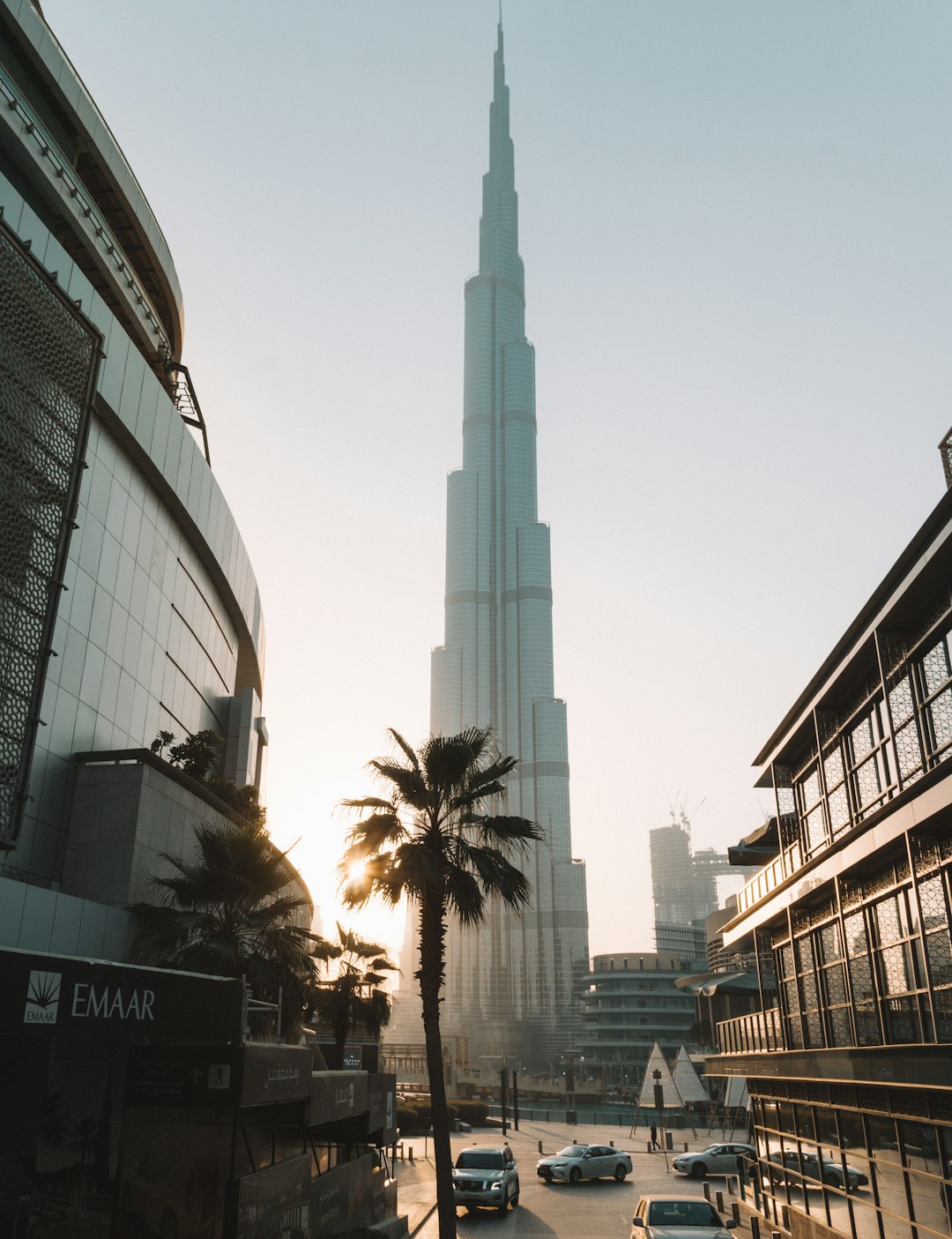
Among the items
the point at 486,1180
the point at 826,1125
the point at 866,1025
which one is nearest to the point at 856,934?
the point at 866,1025

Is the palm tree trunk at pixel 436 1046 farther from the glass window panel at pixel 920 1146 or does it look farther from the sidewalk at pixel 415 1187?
the glass window panel at pixel 920 1146

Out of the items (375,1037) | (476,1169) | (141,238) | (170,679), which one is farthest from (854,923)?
(141,238)

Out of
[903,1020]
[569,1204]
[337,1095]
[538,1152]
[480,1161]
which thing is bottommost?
[538,1152]

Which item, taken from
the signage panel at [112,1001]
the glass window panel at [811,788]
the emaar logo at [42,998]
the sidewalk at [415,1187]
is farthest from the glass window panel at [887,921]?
the sidewalk at [415,1187]

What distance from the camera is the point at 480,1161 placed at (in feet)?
89.9

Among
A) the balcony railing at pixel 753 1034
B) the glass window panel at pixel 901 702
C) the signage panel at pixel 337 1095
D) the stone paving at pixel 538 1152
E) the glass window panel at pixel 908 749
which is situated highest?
the glass window panel at pixel 901 702

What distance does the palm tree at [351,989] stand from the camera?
33031 millimetres

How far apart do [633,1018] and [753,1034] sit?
538 ft

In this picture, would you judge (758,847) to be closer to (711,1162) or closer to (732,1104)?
(711,1162)

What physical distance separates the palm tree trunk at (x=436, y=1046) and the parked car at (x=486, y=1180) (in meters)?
8.01

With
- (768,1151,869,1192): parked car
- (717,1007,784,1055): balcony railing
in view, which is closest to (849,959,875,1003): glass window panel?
→ (768,1151,869,1192): parked car

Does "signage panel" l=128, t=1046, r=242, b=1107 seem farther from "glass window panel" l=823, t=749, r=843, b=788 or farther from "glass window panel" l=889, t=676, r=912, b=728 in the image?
"glass window panel" l=823, t=749, r=843, b=788

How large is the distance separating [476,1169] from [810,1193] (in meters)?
10.9

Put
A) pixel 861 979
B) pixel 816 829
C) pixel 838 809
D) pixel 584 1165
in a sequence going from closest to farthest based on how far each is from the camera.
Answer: pixel 861 979 < pixel 838 809 < pixel 816 829 < pixel 584 1165
